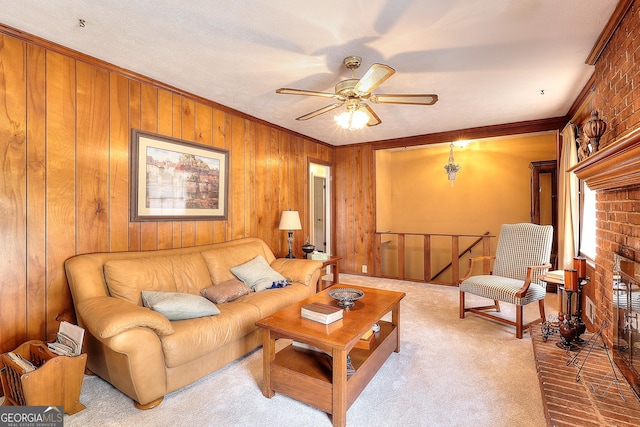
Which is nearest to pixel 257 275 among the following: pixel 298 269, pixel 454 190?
pixel 298 269

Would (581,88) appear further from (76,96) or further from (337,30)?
(76,96)

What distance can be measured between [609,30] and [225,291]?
339cm

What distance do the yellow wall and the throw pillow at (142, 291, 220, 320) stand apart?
13.4 feet

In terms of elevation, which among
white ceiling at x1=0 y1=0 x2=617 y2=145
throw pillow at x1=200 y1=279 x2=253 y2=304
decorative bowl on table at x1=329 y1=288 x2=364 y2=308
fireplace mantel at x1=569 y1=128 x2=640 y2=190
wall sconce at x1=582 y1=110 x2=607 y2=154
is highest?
white ceiling at x1=0 y1=0 x2=617 y2=145

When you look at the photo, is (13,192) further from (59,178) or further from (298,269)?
(298,269)

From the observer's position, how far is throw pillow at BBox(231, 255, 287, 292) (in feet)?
10.1

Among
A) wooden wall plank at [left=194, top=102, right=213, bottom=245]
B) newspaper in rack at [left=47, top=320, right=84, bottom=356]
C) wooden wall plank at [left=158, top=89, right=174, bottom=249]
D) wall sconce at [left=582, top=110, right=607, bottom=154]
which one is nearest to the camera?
newspaper in rack at [left=47, top=320, right=84, bottom=356]

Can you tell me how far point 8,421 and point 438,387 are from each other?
2.51 metres

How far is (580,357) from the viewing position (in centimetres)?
207

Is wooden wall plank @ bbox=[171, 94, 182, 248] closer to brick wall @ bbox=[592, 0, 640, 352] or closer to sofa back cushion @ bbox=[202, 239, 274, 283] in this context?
sofa back cushion @ bbox=[202, 239, 274, 283]

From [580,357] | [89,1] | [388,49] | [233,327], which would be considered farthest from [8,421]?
[580,357]

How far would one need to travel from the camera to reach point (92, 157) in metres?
2.50

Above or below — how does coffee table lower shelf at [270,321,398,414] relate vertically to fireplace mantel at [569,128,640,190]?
below

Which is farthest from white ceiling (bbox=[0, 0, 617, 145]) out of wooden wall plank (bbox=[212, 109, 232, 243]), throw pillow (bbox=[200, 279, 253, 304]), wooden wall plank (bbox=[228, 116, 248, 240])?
throw pillow (bbox=[200, 279, 253, 304])
